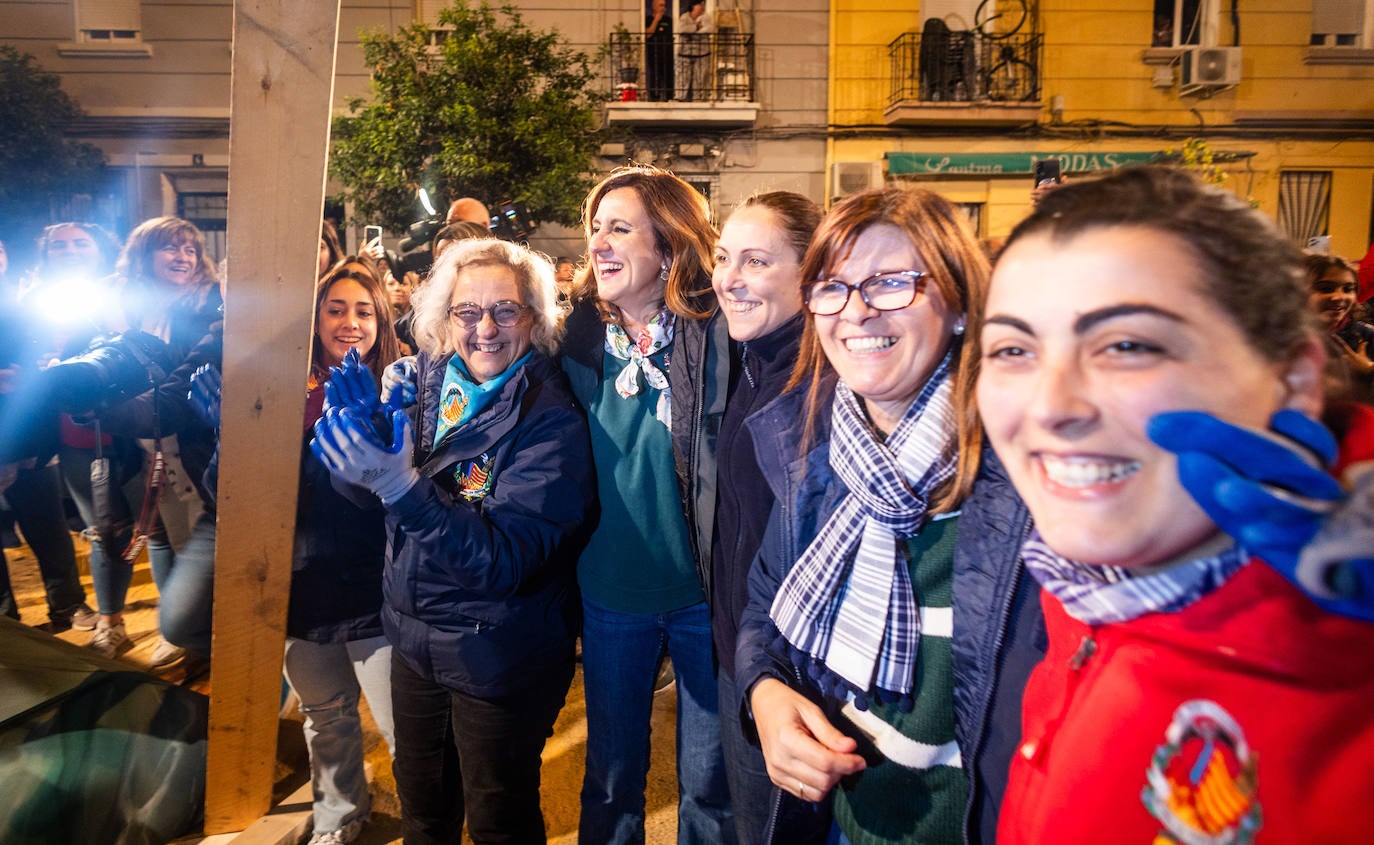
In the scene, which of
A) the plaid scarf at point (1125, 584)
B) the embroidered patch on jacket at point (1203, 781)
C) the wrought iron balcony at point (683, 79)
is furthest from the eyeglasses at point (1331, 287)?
the wrought iron balcony at point (683, 79)

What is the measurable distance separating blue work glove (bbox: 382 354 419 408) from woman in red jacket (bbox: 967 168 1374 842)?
6.19 feet

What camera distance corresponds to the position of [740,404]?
6.59ft

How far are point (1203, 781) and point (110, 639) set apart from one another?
16.2 feet

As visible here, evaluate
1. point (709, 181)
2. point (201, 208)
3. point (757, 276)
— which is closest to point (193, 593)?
point (757, 276)

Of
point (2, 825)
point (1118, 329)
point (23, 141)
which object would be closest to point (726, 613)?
point (1118, 329)

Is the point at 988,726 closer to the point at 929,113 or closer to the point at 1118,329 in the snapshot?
the point at 1118,329

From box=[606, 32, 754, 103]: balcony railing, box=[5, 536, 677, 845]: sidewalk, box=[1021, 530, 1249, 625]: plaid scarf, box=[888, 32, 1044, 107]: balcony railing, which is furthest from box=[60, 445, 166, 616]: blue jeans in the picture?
box=[888, 32, 1044, 107]: balcony railing

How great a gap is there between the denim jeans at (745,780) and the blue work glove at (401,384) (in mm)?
1258

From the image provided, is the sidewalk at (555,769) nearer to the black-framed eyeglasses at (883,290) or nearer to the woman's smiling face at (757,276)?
the woman's smiling face at (757,276)

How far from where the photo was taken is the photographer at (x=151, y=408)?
293 centimetres

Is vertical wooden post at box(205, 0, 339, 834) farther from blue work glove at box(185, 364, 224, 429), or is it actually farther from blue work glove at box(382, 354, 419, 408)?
blue work glove at box(185, 364, 224, 429)

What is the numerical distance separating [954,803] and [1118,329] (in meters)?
0.93

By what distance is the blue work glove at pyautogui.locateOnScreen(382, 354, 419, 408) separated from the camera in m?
2.34

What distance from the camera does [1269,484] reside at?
28.6 inches
